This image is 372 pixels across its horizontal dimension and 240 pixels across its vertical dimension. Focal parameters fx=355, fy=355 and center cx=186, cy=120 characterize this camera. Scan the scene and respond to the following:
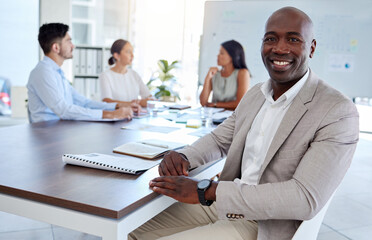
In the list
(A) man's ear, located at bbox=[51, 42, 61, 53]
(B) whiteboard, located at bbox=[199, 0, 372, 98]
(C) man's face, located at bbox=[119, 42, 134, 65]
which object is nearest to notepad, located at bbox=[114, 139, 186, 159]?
(A) man's ear, located at bbox=[51, 42, 61, 53]

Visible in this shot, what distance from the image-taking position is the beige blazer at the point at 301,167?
102cm

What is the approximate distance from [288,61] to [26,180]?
955mm

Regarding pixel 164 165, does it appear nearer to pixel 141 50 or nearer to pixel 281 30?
pixel 281 30

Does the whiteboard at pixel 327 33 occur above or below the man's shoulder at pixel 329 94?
above

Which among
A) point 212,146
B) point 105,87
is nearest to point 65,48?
point 105,87

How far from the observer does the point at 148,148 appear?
1.53m

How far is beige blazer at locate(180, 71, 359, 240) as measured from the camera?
1019 mm

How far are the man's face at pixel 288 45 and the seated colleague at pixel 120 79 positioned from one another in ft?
7.01

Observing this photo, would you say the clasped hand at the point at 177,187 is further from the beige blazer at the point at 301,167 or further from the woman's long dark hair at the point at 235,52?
the woman's long dark hair at the point at 235,52

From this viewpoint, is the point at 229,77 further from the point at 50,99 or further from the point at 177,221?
the point at 177,221

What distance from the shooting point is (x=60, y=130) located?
192 cm

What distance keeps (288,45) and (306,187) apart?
0.51m

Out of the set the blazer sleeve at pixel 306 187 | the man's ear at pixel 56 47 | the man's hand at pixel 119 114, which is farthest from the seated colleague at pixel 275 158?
the man's ear at pixel 56 47

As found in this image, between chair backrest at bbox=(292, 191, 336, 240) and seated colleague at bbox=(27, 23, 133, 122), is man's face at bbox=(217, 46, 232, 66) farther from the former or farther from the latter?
chair backrest at bbox=(292, 191, 336, 240)
